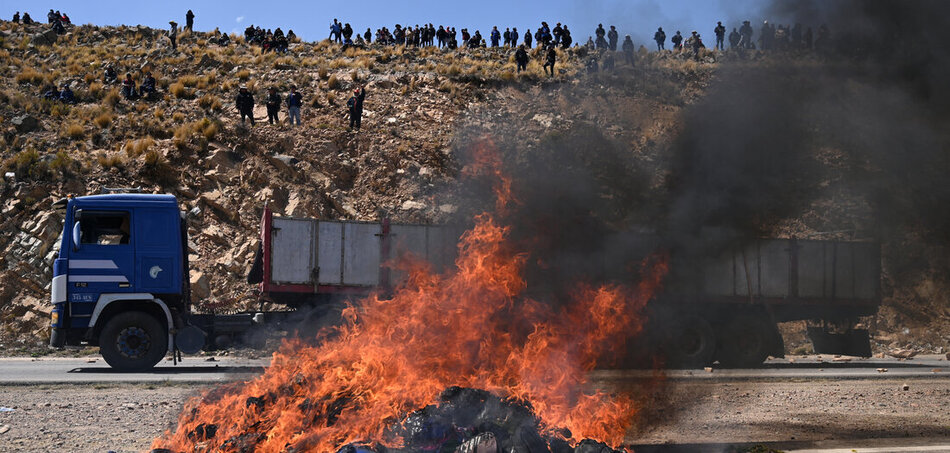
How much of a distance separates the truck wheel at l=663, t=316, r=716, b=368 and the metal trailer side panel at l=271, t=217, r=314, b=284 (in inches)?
326

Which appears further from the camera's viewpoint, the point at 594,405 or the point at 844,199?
the point at 844,199

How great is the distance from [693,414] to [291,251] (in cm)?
977

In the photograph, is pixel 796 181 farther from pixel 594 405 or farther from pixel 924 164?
pixel 594 405

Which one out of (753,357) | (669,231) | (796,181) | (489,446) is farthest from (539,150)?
(489,446)

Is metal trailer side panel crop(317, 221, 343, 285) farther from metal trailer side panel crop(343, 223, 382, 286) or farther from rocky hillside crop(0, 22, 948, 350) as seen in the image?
rocky hillside crop(0, 22, 948, 350)

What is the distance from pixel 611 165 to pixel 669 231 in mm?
1931

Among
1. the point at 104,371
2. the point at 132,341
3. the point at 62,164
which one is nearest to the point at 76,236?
the point at 132,341

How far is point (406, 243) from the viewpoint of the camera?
17156 mm

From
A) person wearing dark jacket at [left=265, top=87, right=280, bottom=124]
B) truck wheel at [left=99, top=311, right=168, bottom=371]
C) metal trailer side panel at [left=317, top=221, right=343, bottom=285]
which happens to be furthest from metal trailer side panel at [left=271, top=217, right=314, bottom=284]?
person wearing dark jacket at [left=265, top=87, right=280, bottom=124]

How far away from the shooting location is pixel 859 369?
1739cm

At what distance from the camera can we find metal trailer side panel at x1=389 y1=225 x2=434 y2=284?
1688 centimetres

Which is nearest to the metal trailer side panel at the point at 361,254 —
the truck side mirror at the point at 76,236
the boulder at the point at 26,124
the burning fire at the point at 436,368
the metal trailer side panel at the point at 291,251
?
the metal trailer side panel at the point at 291,251

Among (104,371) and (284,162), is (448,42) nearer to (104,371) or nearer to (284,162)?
(284,162)

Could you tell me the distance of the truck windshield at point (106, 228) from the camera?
14.6 metres
